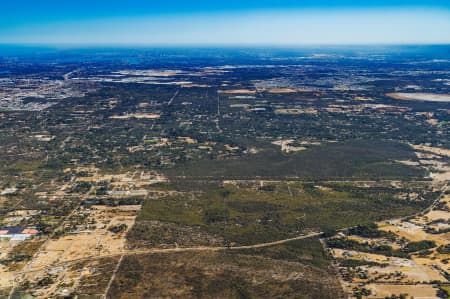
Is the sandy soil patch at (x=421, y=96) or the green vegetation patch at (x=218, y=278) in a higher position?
the sandy soil patch at (x=421, y=96)

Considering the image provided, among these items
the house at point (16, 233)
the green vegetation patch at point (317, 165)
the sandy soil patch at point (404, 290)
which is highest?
the green vegetation patch at point (317, 165)

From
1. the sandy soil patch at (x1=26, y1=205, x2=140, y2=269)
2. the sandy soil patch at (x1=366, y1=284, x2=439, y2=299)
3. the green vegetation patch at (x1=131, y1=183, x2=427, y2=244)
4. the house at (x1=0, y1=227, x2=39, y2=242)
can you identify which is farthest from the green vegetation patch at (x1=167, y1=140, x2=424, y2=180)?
the sandy soil patch at (x1=366, y1=284, x2=439, y2=299)

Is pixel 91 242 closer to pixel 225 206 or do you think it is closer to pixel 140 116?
pixel 225 206

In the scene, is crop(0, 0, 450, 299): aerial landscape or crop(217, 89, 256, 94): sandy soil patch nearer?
crop(0, 0, 450, 299): aerial landscape

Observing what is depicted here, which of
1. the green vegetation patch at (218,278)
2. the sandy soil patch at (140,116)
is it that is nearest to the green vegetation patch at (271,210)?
the green vegetation patch at (218,278)

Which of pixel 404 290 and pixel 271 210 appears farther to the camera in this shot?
pixel 271 210

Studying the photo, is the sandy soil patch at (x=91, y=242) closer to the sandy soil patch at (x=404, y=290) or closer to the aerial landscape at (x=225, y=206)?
the aerial landscape at (x=225, y=206)

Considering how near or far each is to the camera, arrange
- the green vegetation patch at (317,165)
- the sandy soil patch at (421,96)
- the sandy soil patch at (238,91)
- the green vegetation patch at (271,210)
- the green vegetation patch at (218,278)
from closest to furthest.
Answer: the green vegetation patch at (218,278), the green vegetation patch at (271,210), the green vegetation patch at (317,165), the sandy soil patch at (421,96), the sandy soil patch at (238,91)

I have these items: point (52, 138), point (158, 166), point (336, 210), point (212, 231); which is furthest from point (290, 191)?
point (52, 138)

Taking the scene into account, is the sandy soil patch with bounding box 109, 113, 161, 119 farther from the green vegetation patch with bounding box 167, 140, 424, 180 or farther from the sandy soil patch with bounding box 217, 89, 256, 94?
the sandy soil patch with bounding box 217, 89, 256, 94

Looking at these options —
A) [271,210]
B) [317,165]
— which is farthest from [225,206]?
[317,165]

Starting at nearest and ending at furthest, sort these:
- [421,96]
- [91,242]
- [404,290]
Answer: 1. [404,290]
2. [91,242]
3. [421,96]
